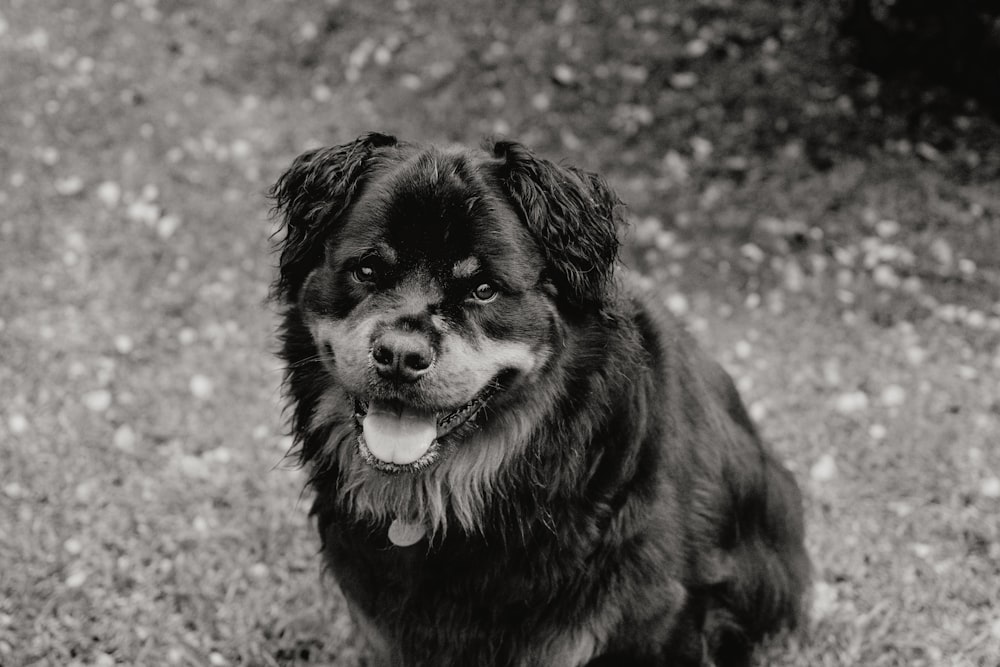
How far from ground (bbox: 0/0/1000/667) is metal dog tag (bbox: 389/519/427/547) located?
105 centimetres

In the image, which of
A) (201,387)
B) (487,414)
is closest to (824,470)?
→ (487,414)

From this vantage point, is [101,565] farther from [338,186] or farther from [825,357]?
[825,357]

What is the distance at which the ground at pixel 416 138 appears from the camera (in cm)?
410

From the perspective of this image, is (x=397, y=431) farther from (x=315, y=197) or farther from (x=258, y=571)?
(x=258, y=571)

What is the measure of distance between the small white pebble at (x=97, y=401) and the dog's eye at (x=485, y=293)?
298cm

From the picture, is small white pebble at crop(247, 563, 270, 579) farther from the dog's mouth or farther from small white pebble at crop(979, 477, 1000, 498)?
small white pebble at crop(979, 477, 1000, 498)

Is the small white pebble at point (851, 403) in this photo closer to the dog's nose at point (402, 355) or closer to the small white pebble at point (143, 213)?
the dog's nose at point (402, 355)

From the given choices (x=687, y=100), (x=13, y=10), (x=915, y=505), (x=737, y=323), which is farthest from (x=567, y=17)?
(x=915, y=505)

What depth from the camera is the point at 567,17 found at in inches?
333

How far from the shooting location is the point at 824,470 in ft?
15.9

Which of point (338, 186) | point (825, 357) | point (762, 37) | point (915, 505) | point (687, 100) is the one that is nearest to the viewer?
point (338, 186)

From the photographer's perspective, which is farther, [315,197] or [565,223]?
[315,197]

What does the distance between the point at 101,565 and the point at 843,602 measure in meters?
3.16

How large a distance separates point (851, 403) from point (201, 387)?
11.7 feet
